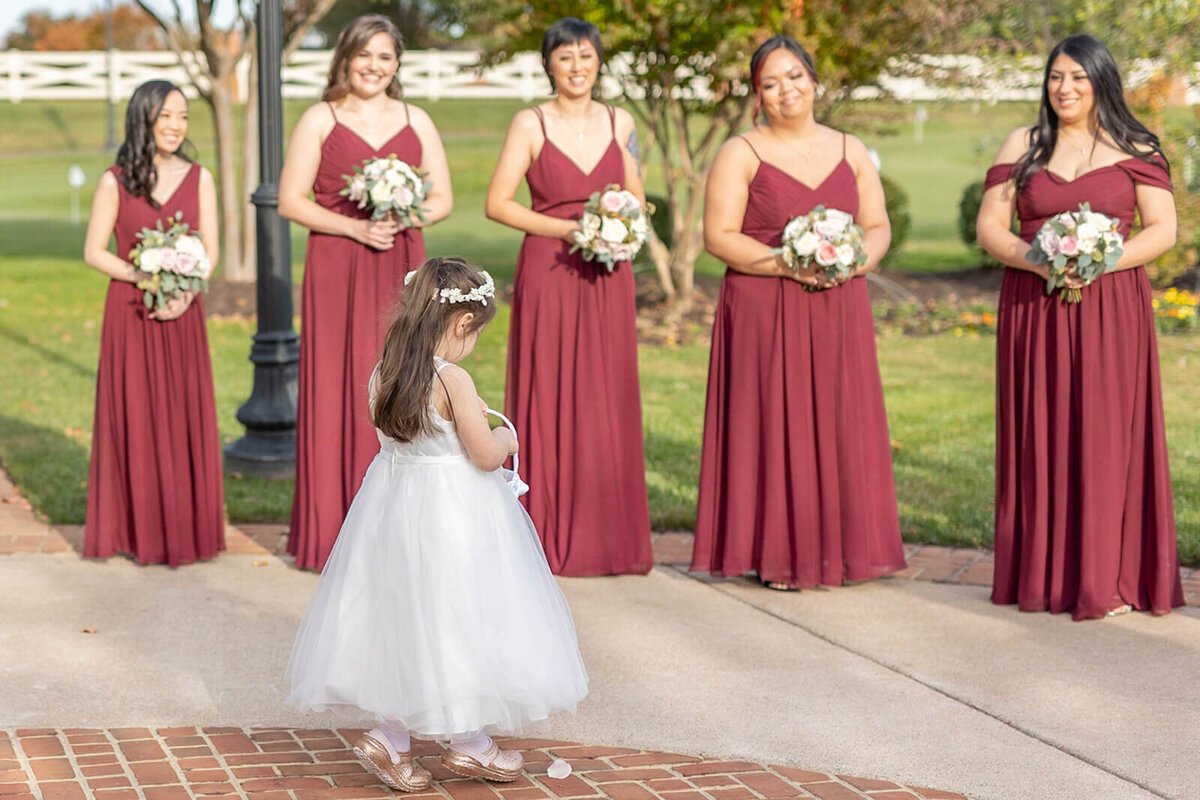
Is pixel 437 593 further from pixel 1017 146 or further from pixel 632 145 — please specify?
pixel 1017 146

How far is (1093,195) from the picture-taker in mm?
6293

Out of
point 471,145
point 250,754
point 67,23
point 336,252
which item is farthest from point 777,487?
point 67,23

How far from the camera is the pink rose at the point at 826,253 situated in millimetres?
6480

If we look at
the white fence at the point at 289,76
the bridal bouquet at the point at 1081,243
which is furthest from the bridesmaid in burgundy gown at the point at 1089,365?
the white fence at the point at 289,76

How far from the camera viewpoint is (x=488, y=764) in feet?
15.2

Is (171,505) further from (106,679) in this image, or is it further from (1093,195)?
(1093,195)

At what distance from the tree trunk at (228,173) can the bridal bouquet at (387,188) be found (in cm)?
1226

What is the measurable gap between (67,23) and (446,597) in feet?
228

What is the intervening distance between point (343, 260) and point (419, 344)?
2.75 m

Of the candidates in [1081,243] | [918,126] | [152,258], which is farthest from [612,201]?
[918,126]

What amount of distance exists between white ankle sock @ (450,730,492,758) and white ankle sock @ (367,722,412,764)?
0.15 meters

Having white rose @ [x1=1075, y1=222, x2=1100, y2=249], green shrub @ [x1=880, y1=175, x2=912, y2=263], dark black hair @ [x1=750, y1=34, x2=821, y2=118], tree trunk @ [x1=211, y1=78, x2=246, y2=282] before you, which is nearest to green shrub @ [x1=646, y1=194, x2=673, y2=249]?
green shrub @ [x1=880, y1=175, x2=912, y2=263]

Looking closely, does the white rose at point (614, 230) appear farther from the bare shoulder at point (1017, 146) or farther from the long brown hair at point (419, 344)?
the long brown hair at point (419, 344)

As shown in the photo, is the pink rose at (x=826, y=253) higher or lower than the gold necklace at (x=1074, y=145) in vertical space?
lower
